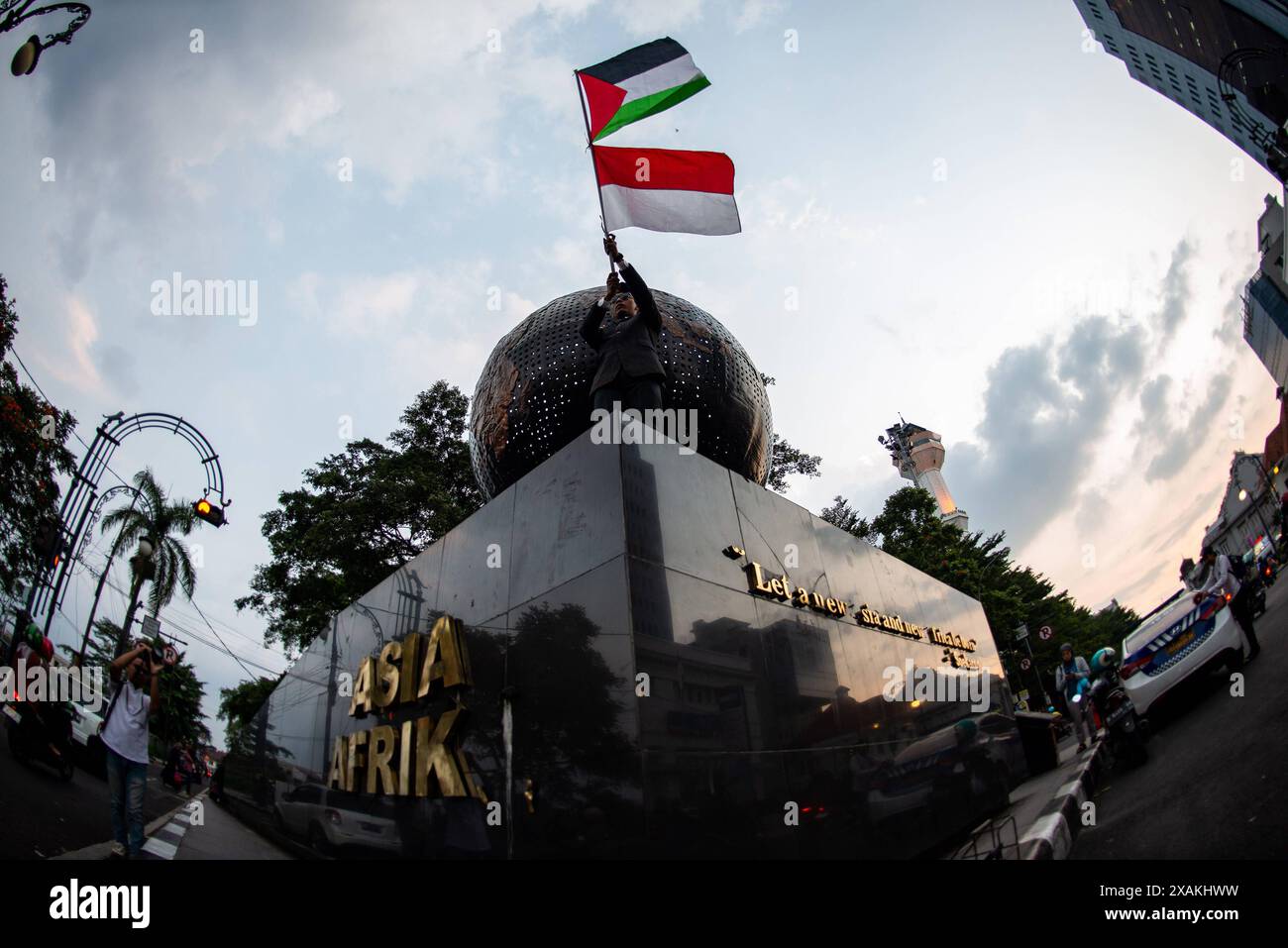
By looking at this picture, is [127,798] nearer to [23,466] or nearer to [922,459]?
[23,466]

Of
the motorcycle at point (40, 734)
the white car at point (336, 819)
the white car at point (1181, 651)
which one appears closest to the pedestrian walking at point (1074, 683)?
the white car at point (1181, 651)

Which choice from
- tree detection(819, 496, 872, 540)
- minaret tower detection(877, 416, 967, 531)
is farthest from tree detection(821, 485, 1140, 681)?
minaret tower detection(877, 416, 967, 531)

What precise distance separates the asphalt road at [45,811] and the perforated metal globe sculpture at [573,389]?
4.11 m

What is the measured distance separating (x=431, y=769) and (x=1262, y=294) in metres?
67.1

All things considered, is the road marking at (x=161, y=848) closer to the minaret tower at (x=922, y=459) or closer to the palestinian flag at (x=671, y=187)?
the palestinian flag at (x=671, y=187)

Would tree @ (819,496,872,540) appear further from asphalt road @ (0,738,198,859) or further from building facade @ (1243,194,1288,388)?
building facade @ (1243,194,1288,388)

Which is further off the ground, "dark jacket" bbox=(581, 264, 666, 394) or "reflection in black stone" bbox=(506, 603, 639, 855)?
"dark jacket" bbox=(581, 264, 666, 394)

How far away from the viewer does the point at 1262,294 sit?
144 feet

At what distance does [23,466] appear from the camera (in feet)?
41.0

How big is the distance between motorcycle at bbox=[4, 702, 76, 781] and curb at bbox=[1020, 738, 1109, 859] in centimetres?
1131

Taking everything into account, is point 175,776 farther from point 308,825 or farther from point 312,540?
point 308,825

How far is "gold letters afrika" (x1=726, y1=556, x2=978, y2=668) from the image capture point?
4.83 metres

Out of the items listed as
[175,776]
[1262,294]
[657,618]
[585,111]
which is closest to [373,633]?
[657,618]
